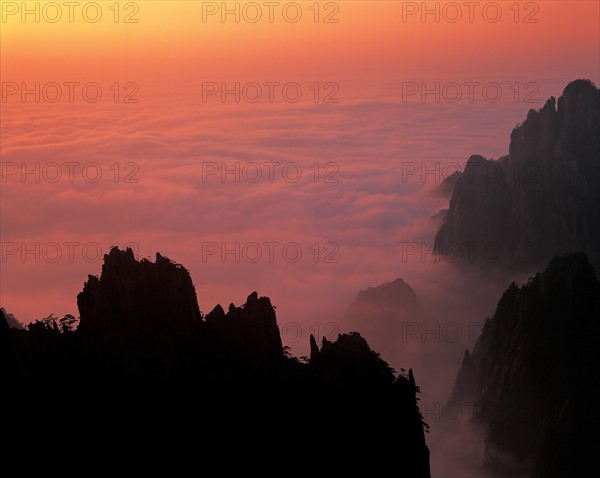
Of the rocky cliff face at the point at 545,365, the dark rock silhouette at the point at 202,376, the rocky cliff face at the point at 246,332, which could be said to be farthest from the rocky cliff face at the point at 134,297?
the rocky cliff face at the point at 545,365

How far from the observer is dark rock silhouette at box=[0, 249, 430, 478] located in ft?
225

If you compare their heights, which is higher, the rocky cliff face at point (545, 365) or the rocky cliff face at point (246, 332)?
the rocky cliff face at point (246, 332)

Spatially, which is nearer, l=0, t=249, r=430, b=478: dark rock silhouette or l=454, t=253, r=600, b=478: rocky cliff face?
l=0, t=249, r=430, b=478: dark rock silhouette

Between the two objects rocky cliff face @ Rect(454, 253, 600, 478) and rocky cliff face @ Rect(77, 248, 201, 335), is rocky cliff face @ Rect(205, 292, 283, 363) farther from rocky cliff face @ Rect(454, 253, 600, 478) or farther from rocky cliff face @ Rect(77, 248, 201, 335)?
rocky cliff face @ Rect(454, 253, 600, 478)

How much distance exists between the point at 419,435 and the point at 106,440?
84.5ft

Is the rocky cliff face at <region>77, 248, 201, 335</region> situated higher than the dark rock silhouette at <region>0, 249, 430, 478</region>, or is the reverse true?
the rocky cliff face at <region>77, 248, 201, 335</region>

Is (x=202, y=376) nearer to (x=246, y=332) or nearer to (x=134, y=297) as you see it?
(x=246, y=332)

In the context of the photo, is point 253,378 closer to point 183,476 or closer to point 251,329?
point 251,329

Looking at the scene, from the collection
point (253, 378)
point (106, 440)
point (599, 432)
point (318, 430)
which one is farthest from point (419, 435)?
point (599, 432)

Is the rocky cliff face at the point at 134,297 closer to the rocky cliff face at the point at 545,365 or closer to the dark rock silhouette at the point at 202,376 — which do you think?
the dark rock silhouette at the point at 202,376

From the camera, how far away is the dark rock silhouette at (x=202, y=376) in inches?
2704

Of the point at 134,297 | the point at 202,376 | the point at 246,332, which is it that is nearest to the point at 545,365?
the point at 246,332

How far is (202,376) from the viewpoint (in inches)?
2844

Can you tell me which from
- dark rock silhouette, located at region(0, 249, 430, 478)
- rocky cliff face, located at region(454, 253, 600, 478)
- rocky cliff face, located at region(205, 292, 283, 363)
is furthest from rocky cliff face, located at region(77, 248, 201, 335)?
rocky cliff face, located at region(454, 253, 600, 478)
